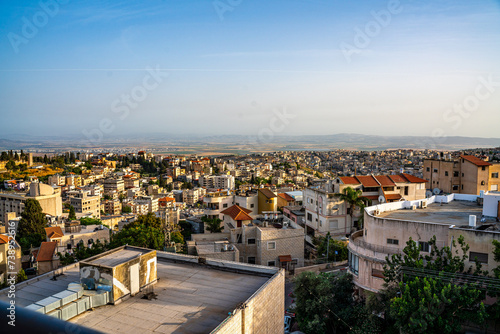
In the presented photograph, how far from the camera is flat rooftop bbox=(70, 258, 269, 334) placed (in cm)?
562

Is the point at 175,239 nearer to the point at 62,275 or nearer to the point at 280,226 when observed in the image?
the point at 280,226

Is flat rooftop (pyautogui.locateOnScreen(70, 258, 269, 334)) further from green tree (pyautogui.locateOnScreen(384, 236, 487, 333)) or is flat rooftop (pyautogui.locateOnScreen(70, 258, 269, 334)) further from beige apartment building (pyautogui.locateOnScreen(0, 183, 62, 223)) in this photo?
beige apartment building (pyautogui.locateOnScreen(0, 183, 62, 223))

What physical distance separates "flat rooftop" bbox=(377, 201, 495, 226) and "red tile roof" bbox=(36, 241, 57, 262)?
16.7m

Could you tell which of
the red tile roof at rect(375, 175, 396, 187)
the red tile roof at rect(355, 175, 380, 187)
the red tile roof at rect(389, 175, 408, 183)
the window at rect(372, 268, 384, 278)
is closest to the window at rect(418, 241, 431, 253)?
the window at rect(372, 268, 384, 278)

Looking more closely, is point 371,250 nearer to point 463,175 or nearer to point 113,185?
point 463,175

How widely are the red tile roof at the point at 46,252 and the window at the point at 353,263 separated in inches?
604

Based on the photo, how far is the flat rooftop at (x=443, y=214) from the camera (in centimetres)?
1239

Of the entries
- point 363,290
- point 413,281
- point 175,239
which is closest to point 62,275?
point 413,281

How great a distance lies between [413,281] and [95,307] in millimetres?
7140

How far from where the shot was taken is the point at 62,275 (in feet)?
25.0

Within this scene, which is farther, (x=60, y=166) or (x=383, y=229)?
(x=60, y=166)

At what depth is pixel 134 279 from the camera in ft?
22.4

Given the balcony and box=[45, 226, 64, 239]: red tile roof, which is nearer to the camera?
the balcony

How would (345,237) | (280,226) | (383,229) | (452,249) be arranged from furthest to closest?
(345,237) → (280,226) → (383,229) → (452,249)
